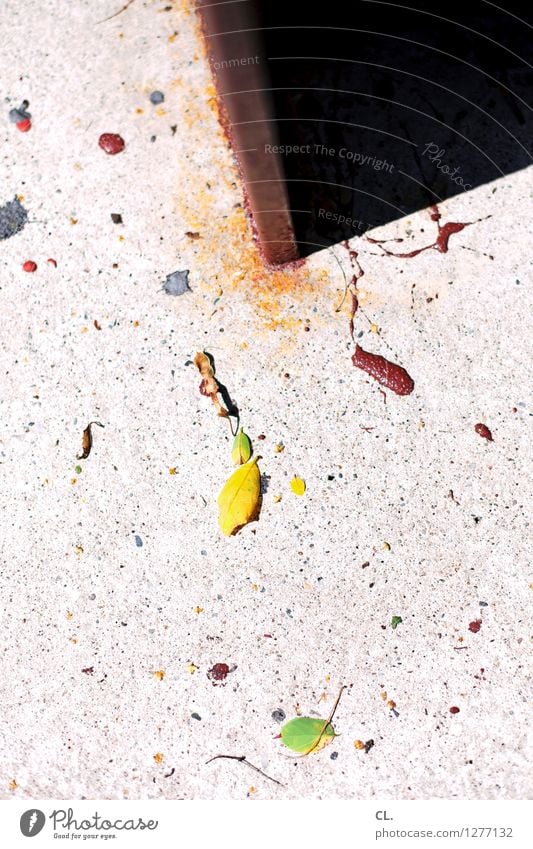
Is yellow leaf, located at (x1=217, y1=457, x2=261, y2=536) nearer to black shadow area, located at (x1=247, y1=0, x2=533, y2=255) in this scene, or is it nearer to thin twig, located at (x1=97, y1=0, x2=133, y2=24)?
black shadow area, located at (x1=247, y1=0, x2=533, y2=255)

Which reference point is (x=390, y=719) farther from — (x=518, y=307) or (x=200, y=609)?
(x=518, y=307)

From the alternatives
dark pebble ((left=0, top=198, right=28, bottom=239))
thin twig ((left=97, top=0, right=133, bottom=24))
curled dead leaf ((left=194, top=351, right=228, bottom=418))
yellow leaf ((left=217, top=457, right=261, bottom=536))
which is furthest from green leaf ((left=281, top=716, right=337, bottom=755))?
thin twig ((left=97, top=0, right=133, bottom=24))

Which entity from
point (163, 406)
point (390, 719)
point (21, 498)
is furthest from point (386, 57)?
point (390, 719)

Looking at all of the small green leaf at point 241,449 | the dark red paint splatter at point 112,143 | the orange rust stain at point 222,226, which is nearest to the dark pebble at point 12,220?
the dark red paint splatter at point 112,143

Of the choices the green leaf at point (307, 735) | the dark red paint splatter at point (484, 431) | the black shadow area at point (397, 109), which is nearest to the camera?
the green leaf at point (307, 735)

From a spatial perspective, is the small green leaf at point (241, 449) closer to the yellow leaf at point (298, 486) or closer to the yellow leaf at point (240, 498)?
the yellow leaf at point (240, 498)

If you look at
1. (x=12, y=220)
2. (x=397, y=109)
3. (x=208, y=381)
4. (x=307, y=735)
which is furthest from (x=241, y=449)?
(x=397, y=109)

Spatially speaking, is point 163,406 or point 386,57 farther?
point 386,57
